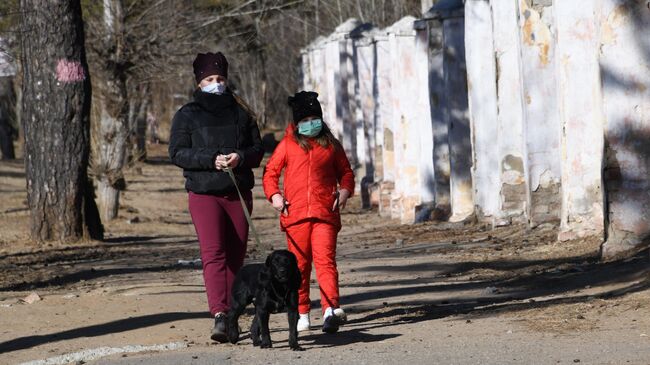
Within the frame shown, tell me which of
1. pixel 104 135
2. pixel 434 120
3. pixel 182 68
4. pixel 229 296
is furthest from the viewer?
pixel 182 68

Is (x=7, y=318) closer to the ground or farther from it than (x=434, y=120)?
closer to the ground

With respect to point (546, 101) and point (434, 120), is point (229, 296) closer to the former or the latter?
point (546, 101)

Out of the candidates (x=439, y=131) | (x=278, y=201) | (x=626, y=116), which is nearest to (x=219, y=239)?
(x=278, y=201)

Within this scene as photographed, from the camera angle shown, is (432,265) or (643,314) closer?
(643,314)

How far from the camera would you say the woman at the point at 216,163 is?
31.2 ft

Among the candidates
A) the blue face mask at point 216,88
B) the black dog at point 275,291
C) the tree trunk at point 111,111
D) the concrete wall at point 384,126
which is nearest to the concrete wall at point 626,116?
the blue face mask at point 216,88

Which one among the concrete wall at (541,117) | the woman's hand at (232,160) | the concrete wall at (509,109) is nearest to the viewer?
the woman's hand at (232,160)

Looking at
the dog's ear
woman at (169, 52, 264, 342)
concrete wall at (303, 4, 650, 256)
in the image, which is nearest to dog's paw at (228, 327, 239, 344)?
woman at (169, 52, 264, 342)

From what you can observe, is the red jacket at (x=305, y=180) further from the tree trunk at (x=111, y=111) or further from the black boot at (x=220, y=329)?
the tree trunk at (x=111, y=111)

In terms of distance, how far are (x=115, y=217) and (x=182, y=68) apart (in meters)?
5.24

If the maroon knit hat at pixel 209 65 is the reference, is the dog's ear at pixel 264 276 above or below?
below

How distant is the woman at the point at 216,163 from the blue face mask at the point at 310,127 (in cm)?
29

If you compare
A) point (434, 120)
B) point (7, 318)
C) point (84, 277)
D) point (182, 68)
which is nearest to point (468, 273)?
point (84, 277)

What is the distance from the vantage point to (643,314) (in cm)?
956
